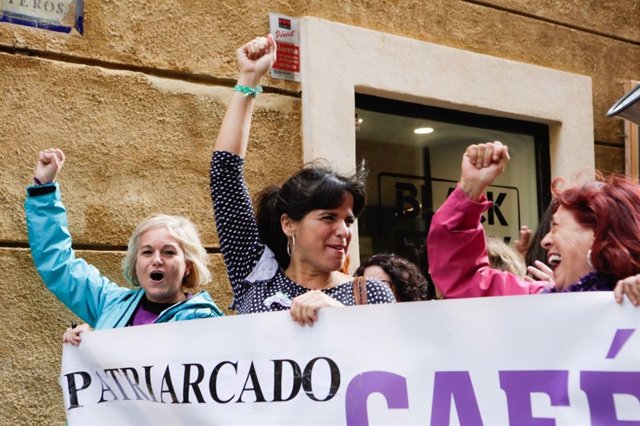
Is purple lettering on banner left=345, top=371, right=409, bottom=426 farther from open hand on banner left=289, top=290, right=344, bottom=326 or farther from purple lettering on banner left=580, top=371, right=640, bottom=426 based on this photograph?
purple lettering on banner left=580, top=371, right=640, bottom=426

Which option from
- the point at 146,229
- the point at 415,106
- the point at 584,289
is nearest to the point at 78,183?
the point at 146,229

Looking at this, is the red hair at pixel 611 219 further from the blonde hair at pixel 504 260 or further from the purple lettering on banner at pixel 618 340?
the blonde hair at pixel 504 260

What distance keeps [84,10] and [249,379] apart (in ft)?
6.78

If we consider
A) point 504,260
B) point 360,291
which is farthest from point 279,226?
point 504,260

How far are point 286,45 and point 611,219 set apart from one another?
2.71 metres

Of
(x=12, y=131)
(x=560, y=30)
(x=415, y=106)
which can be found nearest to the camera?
(x=12, y=131)

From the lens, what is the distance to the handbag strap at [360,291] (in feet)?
11.1

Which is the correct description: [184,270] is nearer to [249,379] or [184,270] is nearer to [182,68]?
[249,379]

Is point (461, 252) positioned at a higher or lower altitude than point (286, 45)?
lower

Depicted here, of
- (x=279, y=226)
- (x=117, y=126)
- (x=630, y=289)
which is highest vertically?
(x=117, y=126)

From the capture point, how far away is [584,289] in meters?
2.87

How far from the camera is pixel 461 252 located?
3123 millimetres

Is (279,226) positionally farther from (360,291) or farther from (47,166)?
(47,166)

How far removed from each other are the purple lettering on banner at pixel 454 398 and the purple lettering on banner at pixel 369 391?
0.30ft
